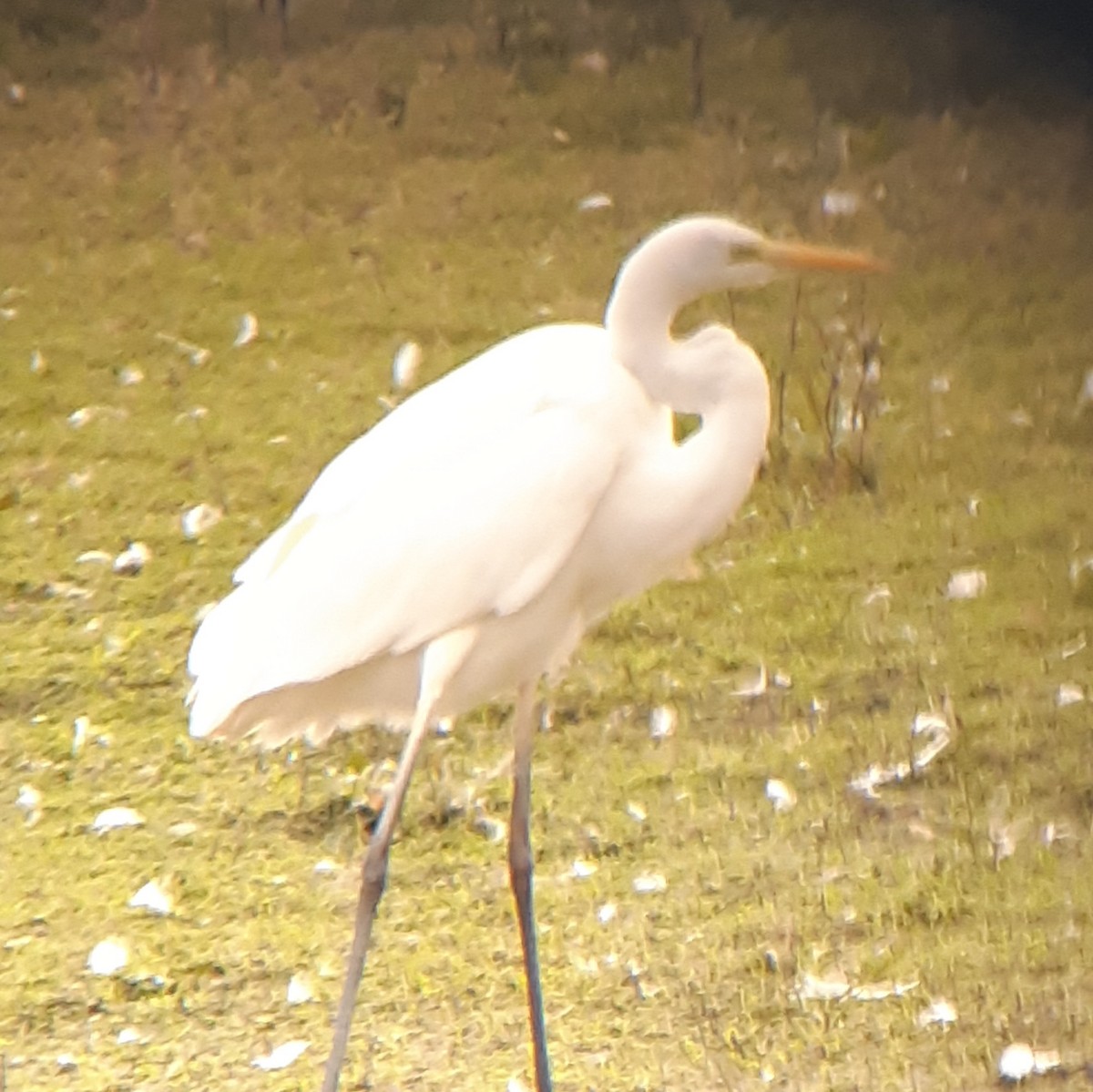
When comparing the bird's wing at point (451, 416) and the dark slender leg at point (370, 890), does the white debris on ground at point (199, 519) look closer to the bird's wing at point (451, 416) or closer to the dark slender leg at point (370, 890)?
the bird's wing at point (451, 416)

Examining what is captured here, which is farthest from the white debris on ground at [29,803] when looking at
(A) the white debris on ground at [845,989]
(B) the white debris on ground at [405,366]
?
(B) the white debris on ground at [405,366]

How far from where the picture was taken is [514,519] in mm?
2207

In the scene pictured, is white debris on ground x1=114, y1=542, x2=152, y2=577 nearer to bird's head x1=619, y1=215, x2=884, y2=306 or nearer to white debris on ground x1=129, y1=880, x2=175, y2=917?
white debris on ground x1=129, y1=880, x2=175, y2=917

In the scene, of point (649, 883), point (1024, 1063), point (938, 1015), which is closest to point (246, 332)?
point (649, 883)

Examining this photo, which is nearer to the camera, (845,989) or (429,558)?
(429,558)

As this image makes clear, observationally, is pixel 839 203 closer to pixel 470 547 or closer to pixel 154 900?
pixel 154 900

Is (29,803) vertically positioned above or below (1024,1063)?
below

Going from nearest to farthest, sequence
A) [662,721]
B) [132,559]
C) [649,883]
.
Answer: [649,883], [662,721], [132,559]

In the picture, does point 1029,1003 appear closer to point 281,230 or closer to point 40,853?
point 40,853

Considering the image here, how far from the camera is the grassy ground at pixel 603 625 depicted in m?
2.49

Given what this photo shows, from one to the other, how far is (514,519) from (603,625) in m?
1.28

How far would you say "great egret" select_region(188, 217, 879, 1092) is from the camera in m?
2.22

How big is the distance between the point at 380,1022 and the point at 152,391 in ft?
6.80

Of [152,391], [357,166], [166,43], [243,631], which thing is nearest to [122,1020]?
[243,631]
